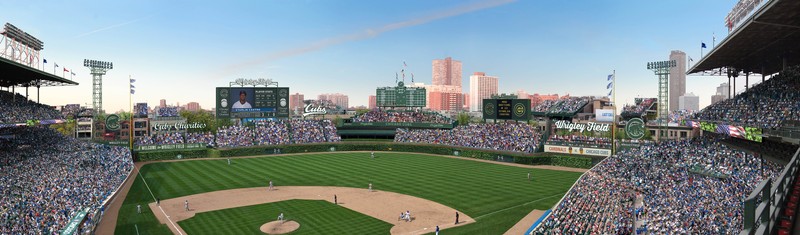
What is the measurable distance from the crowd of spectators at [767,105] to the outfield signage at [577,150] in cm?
1876

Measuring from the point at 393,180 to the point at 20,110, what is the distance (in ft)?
116

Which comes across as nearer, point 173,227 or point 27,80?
point 173,227

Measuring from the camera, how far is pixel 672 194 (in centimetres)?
2744

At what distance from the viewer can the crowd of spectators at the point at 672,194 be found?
22408 millimetres

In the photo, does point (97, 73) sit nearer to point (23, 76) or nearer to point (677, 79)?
point (23, 76)

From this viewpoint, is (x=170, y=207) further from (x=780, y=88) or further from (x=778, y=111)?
(x=780, y=88)

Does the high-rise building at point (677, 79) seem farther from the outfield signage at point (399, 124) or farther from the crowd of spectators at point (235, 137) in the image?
the crowd of spectators at point (235, 137)

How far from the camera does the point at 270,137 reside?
72250mm

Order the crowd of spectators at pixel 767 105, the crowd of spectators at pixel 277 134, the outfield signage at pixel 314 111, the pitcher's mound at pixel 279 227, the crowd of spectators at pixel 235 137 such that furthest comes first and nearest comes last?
the outfield signage at pixel 314 111 → the crowd of spectators at pixel 277 134 → the crowd of spectators at pixel 235 137 → the pitcher's mound at pixel 279 227 → the crowd of spectators at pixel 767 105

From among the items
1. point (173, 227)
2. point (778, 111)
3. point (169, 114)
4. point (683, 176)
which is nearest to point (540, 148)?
point (683, 176)

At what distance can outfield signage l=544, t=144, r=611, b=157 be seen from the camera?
53.7 meters

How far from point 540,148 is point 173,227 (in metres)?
46.5

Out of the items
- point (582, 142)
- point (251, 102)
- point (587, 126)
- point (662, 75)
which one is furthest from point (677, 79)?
point (251, 102)

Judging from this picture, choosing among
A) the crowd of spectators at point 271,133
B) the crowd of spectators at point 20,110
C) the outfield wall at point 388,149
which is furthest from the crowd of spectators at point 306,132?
the crowd of spectators at point 20,110
